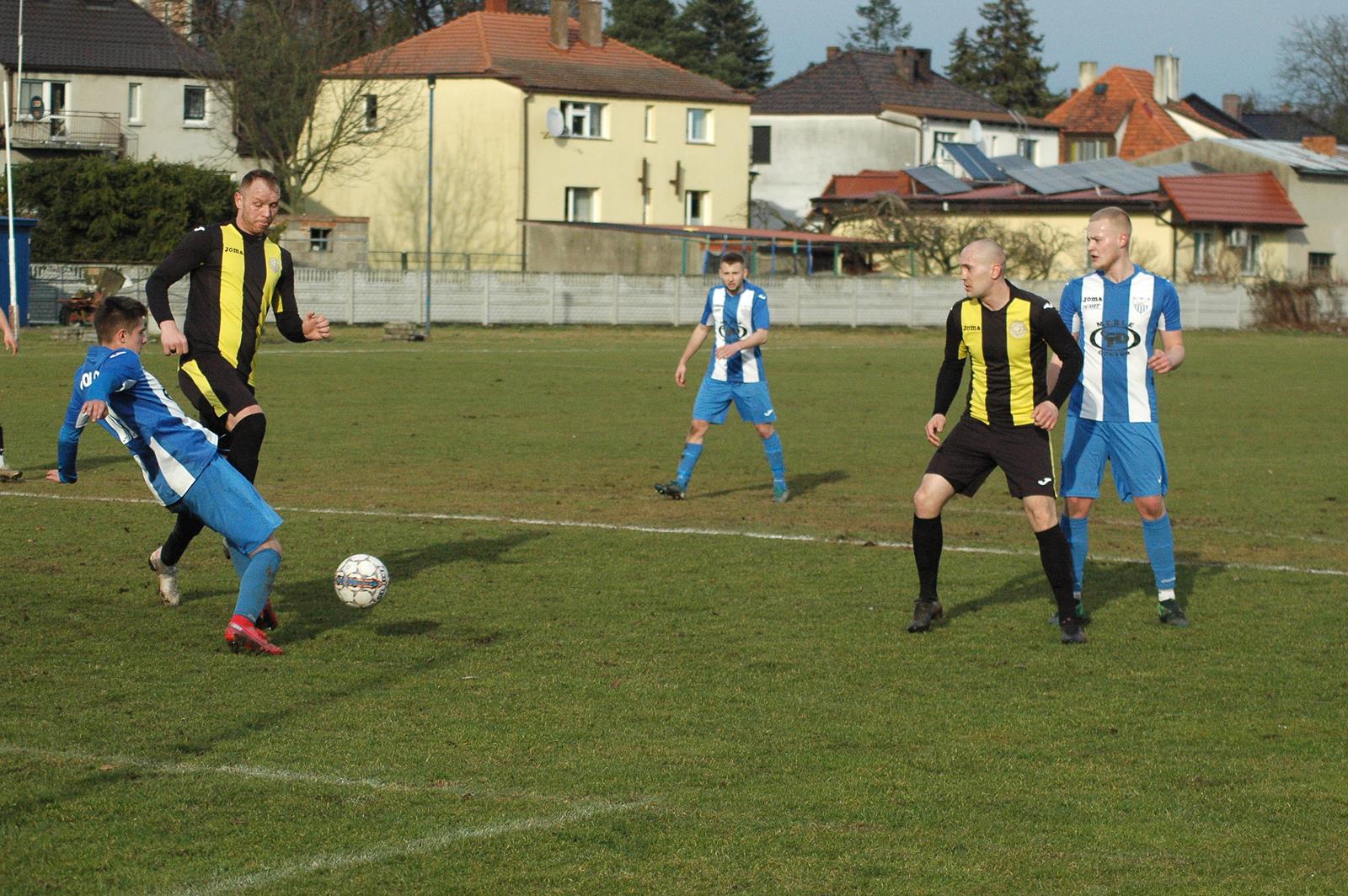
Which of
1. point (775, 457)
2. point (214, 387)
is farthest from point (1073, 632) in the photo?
point (775, 457)

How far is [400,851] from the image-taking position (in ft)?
14.9

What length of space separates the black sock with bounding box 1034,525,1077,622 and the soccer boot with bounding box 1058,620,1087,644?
0.02 metres

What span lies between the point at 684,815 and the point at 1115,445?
424 cm

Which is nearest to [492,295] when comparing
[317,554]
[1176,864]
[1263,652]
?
[317,554]

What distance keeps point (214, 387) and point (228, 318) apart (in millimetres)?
376

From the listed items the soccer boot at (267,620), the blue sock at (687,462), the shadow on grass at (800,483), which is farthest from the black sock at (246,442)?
the shadow on grass at (800,483)

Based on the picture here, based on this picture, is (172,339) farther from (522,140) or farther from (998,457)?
(522,140)

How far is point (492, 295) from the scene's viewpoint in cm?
3888

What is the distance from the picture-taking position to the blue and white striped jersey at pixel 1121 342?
826cm

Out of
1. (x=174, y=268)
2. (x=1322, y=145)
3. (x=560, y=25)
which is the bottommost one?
(x=174, y=268)

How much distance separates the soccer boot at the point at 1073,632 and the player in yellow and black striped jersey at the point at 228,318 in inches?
155

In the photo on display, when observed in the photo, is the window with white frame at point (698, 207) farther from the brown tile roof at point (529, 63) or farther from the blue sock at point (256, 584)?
the blue sock at point (256, 584)

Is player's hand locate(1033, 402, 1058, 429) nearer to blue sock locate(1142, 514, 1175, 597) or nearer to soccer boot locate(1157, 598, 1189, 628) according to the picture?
blue sock locate(1142, 514, 1175, 597)

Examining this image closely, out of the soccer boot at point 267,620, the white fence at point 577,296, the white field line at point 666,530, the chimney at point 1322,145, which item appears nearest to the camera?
the soccer boot at point 267,620
